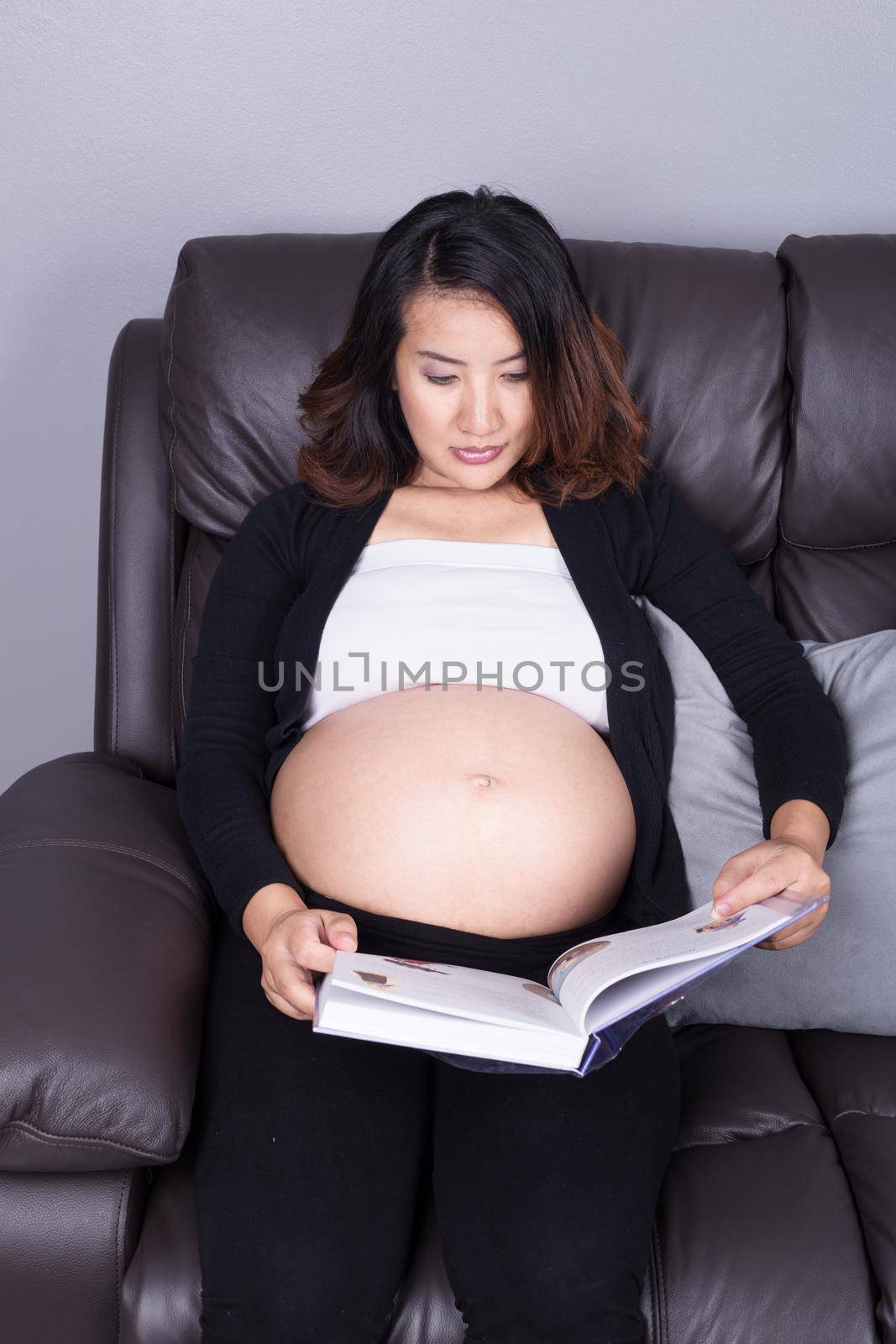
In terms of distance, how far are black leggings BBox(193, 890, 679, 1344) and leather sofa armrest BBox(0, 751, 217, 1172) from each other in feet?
0.22

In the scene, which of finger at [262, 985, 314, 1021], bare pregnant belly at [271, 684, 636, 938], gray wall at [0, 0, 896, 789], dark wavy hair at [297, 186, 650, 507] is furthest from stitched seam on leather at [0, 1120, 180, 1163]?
gray wall at [0, 0, 896, 789]

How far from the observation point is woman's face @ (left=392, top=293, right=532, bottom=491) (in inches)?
52.9

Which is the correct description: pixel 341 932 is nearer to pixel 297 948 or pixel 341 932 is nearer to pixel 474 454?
pixel 297 948

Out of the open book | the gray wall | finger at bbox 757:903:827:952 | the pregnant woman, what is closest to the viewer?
the open book

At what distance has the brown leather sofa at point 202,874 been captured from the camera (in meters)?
1.08

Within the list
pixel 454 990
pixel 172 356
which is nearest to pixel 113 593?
pixel 172 356

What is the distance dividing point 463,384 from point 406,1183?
2.70 feet

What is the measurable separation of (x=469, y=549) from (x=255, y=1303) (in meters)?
0.82

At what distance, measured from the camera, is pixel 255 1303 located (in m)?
1.02

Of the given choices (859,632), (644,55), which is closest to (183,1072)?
(859,632)

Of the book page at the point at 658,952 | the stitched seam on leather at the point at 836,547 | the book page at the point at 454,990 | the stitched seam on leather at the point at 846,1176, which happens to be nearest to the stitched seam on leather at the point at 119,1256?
the book page at the point at 454,990

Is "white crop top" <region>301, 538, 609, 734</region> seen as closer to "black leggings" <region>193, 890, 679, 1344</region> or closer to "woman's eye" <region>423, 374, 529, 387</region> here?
"woman's eye" <region>423, 374, 529, 387</region>

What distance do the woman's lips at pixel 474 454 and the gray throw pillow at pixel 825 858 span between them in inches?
12.2

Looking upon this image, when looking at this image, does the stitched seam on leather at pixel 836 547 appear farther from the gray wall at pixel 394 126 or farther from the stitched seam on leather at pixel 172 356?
the stitched seam on leather at pixel 172 356
